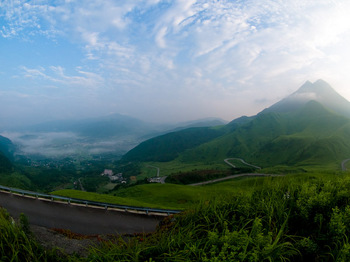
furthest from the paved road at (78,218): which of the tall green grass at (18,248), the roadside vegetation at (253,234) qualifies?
the tall green grass at (18,248)

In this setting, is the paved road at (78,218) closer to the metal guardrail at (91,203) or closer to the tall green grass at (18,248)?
the metal guardrail at (91,203)

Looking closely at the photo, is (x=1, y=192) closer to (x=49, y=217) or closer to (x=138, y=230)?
(x=49, y=217)

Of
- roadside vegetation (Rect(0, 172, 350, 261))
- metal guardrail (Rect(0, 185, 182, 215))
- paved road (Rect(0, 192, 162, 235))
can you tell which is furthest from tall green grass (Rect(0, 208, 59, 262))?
metal guardrail (Rect(0, 185, 182, 215))

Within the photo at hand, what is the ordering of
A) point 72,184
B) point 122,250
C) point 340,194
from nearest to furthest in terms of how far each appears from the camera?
point 122,250, point 340,194, point 72,184

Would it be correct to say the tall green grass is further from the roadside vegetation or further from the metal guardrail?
the metal guardrail

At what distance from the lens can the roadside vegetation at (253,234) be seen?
11.5ft

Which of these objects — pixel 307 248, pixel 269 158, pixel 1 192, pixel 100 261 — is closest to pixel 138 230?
pixel 100 261

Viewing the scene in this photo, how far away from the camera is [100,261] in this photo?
144 inches

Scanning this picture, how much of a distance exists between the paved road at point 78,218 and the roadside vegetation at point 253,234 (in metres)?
8.56

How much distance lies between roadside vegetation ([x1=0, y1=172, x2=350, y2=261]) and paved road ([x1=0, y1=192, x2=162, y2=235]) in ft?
28.1

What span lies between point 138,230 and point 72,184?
568 ft

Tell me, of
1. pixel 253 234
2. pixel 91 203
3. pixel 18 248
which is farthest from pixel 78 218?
pixel 253 234

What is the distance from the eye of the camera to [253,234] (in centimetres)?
402

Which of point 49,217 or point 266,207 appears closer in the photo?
point 266,207
